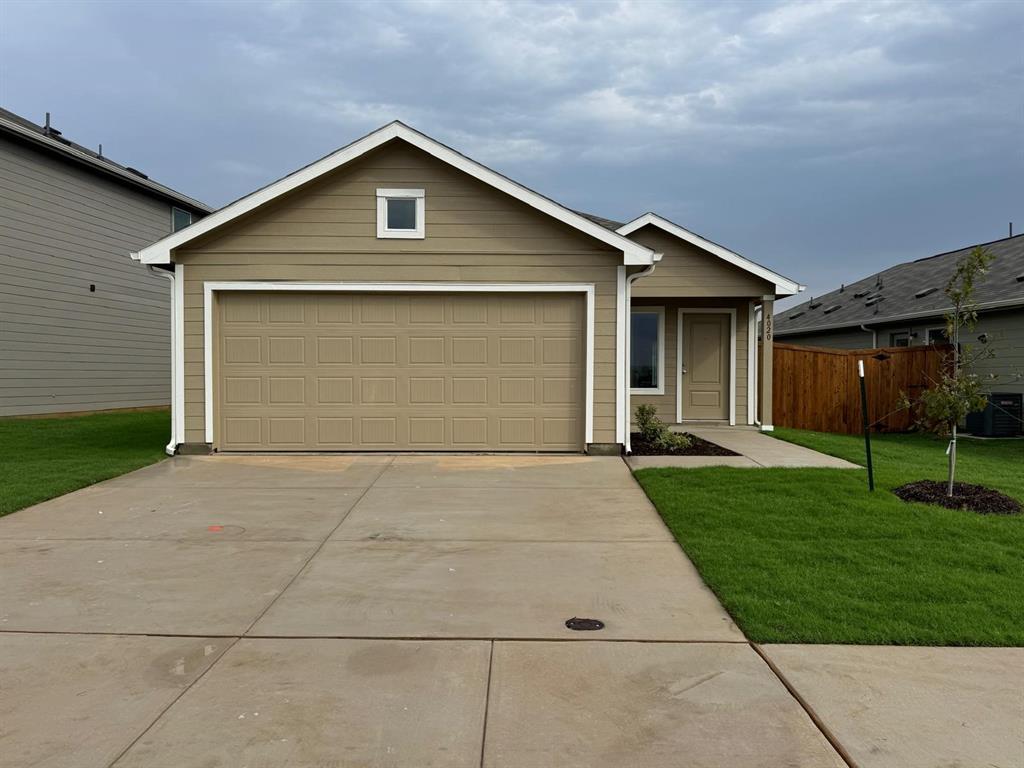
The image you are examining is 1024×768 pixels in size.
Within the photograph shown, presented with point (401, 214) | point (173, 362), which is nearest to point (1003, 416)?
point (401, 214)

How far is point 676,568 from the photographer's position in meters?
5.18

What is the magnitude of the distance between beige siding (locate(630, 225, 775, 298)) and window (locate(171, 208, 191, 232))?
14.3m

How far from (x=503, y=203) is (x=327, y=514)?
5396 mm

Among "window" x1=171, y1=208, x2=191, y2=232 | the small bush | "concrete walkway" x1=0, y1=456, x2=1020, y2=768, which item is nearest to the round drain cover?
"concrete walkway" x1=0, y1=456, x2=1020, y2=768

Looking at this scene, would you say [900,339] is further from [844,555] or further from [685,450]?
[844,555]

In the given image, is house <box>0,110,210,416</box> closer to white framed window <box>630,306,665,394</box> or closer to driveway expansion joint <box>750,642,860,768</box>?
white framed window <box>630,306,665,394</box>

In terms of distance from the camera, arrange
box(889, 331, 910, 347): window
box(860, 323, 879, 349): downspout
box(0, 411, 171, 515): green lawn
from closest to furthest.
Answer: box(0, 411, 171, 515): green lawn < box(889, 331, 910, 347): window < box(860, 323, 879, 349): downspout

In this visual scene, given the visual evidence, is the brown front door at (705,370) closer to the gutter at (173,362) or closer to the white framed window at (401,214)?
the white framed window at (401,214)

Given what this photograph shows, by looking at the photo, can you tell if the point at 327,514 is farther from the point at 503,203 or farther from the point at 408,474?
the point at 503,203

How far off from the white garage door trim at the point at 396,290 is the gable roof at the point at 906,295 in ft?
28.6

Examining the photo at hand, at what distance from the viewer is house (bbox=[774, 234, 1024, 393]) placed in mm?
14445

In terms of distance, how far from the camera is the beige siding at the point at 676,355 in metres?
14.1

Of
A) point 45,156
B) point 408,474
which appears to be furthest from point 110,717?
point 45,156

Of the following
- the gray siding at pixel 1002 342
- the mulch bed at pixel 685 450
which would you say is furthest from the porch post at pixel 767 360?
the gray siding at pixel 1002 342
